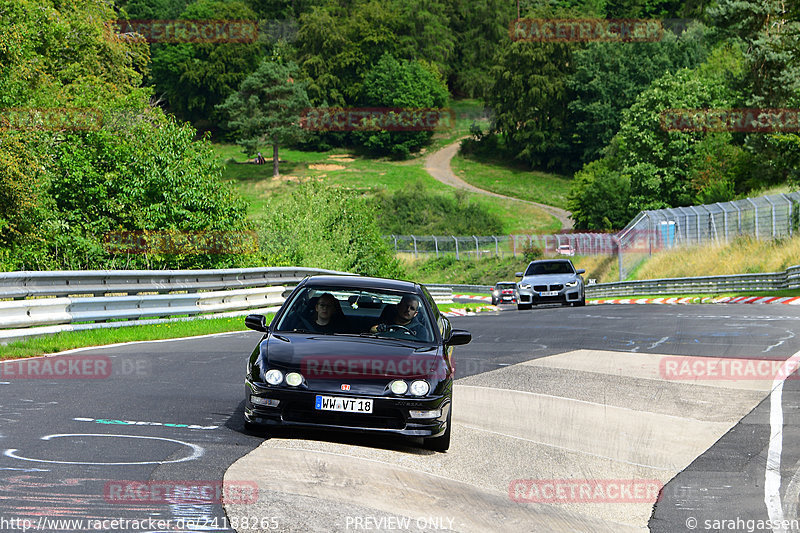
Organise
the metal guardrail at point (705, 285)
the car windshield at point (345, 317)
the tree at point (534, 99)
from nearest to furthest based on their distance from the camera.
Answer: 1. the car windshield at point (345, 317)
2. the metal guardrail at point (705, 285)
3. the tree at point (534, 99)

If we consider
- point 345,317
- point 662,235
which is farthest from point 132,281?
point 662,235

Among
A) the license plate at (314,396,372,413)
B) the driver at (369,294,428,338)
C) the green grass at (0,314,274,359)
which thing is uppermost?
the driver at (369,294,428,338)

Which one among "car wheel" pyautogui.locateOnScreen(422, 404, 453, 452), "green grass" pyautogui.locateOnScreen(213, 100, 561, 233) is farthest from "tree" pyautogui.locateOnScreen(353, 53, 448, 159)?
"car wheel" pyautogui.locateOnScreen(422, 404, 453, 452)

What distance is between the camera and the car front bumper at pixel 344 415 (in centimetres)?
804

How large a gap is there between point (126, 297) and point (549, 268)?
17194 mm

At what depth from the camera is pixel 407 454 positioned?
27.0 ft

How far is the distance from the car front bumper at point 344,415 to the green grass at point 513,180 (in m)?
99.9

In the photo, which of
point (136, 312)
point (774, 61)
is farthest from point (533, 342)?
point (774, 61)

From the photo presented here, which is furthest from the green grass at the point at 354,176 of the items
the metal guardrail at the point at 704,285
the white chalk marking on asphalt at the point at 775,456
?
the white chalk marking on asphalt at the point at 775,456

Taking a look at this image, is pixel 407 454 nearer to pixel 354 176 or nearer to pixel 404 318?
pixel 404 318

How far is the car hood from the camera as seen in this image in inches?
321

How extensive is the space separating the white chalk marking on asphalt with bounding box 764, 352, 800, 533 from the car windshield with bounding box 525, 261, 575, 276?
17996 mm

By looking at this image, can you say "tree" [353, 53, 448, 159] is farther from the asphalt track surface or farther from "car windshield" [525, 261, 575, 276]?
the asphalt track surface

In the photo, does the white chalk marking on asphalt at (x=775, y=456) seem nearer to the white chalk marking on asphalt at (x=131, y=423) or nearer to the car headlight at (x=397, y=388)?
the car headlight at (x=397, y=388)
